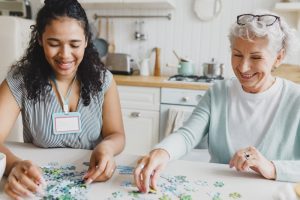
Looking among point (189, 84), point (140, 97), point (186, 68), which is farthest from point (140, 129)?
point (186, 68)

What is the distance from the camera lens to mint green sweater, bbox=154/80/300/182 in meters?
1.23

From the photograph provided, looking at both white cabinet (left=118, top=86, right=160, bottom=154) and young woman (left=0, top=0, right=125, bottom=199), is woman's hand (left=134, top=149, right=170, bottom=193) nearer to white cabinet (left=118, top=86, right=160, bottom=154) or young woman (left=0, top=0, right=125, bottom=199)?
young woman (left=0, top=0, right=125, bottom=199)

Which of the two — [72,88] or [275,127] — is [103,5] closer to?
[72,88]

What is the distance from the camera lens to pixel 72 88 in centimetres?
139

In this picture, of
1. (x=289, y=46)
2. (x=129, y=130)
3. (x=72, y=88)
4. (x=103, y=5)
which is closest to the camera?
(x=289, y=46)

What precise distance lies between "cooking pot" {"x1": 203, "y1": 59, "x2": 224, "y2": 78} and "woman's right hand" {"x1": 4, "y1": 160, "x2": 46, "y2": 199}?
2.26m

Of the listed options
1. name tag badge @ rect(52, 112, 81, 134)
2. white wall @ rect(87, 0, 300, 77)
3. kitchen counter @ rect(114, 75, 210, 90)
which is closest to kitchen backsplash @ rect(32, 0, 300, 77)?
white wall @ rect(87, 0, 300, 77)

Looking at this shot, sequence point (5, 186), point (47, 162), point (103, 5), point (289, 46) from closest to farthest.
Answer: point (5, 186), point (47, 162), point (289, 46), point (103, 5)

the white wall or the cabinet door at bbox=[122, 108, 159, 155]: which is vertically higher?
the white wall

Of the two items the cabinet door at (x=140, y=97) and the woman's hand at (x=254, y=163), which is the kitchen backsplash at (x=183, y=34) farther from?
the woman's hand at (x=254, y=163)

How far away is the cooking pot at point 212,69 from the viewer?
9.67 ft

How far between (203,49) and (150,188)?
245 centimetres

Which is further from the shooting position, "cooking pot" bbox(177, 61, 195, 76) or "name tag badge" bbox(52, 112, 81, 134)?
"cooking pot" bbox(177, 61, 195, 76)

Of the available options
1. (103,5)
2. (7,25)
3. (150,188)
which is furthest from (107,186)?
(103,5)
